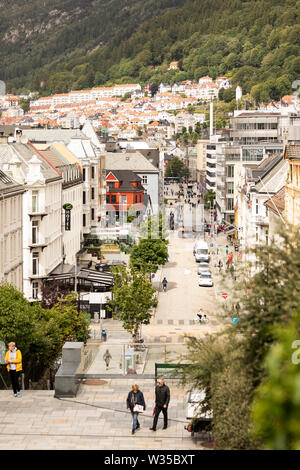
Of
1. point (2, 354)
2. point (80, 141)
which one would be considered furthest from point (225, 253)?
point (2, 354)

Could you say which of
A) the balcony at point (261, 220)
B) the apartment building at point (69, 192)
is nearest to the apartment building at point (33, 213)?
the apartment building at point (69, 192)

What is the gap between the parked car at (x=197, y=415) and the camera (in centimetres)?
1717

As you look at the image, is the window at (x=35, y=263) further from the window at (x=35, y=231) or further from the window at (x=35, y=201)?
the window at (x=35, y=201)

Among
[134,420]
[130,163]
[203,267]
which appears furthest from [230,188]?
[134,420]

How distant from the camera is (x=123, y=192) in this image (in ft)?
328

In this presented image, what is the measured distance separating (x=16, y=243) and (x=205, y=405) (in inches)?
1207

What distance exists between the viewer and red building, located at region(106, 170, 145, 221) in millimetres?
98312

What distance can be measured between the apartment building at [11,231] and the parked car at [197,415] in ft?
77.3

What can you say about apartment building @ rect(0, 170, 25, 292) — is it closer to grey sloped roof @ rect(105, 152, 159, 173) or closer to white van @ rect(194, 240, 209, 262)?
white van @ rect(194, 240, 209, 262)

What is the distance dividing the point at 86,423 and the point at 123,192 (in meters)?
81.7

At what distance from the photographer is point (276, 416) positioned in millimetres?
4910

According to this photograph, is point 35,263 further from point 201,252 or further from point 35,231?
point 201,252

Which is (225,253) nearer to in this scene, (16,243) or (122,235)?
(122,235)

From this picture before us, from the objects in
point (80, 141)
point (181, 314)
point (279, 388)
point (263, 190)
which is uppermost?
point (80, 141)
